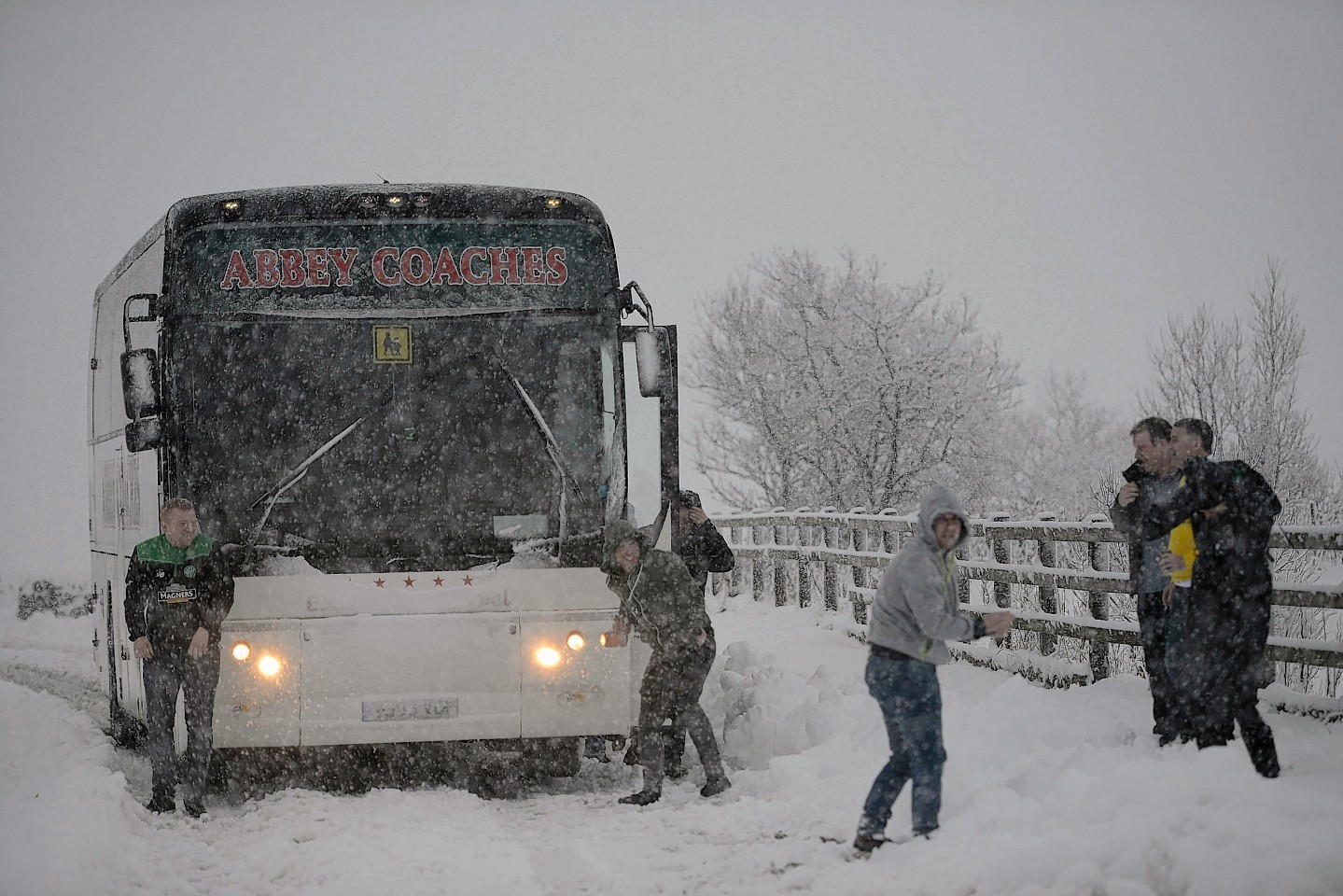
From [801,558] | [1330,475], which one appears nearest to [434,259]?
[801,558]

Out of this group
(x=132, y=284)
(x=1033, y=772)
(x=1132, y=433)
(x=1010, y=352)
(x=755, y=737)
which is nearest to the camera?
(x=1033, y=772)

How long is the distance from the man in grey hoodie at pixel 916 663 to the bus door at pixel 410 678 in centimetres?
275

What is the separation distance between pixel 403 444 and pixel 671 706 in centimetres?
232

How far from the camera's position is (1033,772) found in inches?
266

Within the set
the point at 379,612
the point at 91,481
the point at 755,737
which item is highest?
the point at 91,481

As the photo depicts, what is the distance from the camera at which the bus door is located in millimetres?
8289

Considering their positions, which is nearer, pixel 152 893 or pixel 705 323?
pixel 152 893

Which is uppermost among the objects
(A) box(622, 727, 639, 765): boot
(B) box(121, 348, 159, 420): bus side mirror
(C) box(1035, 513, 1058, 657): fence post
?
(B) box(121, 348, 159, 420): bus side mirror

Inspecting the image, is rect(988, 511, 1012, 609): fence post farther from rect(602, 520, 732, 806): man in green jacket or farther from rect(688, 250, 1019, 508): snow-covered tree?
rect(688, 250, 1019, 508): snow-covered tree

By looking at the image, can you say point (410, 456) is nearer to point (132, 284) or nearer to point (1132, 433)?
point (132, 284)

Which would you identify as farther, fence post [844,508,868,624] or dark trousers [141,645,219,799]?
fence post [844,508,868,624]

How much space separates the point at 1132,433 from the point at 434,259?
436cm

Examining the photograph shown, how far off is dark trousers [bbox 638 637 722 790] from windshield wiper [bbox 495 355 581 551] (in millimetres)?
1056

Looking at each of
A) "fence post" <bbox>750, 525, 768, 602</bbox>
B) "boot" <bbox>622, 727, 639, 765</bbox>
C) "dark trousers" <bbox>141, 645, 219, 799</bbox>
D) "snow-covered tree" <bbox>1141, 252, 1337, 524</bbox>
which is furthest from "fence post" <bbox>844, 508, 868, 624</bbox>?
"snow-covered tree" <bbox>1141, 252, 1337, 524</bbox>
